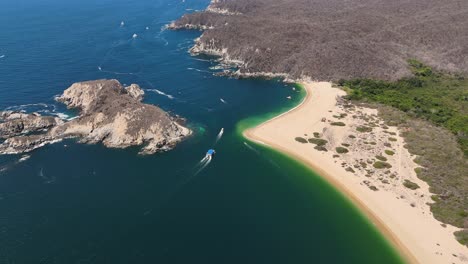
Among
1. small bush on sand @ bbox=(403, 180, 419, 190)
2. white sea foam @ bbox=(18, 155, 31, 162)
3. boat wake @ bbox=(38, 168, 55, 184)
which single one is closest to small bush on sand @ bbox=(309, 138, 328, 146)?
small bush on sand @ bbox=(403, 180, 419, 190)

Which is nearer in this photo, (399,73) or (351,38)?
(399,73)

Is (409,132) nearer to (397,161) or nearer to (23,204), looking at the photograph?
(397,161)

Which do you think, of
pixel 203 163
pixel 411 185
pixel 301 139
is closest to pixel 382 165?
pixel 411 185

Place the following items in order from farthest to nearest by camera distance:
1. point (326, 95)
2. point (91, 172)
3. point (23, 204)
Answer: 1. point (326, 95)
2. point (91, 172)
3. point (23, 204)

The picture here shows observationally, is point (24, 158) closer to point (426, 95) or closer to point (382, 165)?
point (382, 165)

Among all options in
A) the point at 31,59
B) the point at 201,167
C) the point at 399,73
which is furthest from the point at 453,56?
the point at 31,59
